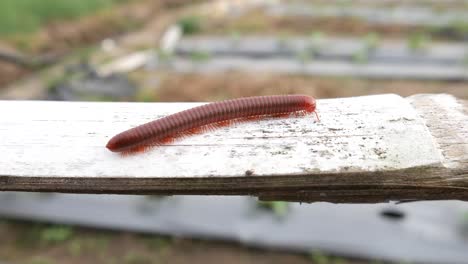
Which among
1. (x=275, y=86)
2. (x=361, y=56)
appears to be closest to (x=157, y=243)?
(x=275, y=86)

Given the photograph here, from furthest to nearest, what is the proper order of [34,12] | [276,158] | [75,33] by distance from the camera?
[75,33], [34,12], [276,158]

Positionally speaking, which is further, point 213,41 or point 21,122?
point 213,41

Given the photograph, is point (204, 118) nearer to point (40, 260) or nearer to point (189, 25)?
point (40, 260)

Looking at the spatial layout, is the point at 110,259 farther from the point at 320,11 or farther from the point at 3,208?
the point at 320,11

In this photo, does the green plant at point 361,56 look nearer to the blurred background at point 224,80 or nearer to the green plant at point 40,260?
the blurred background at point 224,80

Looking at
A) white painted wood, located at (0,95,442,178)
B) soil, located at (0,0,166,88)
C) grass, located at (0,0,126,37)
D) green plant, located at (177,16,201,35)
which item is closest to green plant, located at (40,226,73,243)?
white painted wood, located at (0,95,442,178)

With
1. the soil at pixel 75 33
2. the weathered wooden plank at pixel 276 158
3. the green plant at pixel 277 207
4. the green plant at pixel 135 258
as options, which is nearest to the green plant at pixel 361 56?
the green plant at pixel 277 207

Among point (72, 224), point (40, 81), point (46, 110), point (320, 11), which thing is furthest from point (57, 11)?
point (46, 110)

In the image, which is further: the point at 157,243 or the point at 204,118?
the point at 157,243
